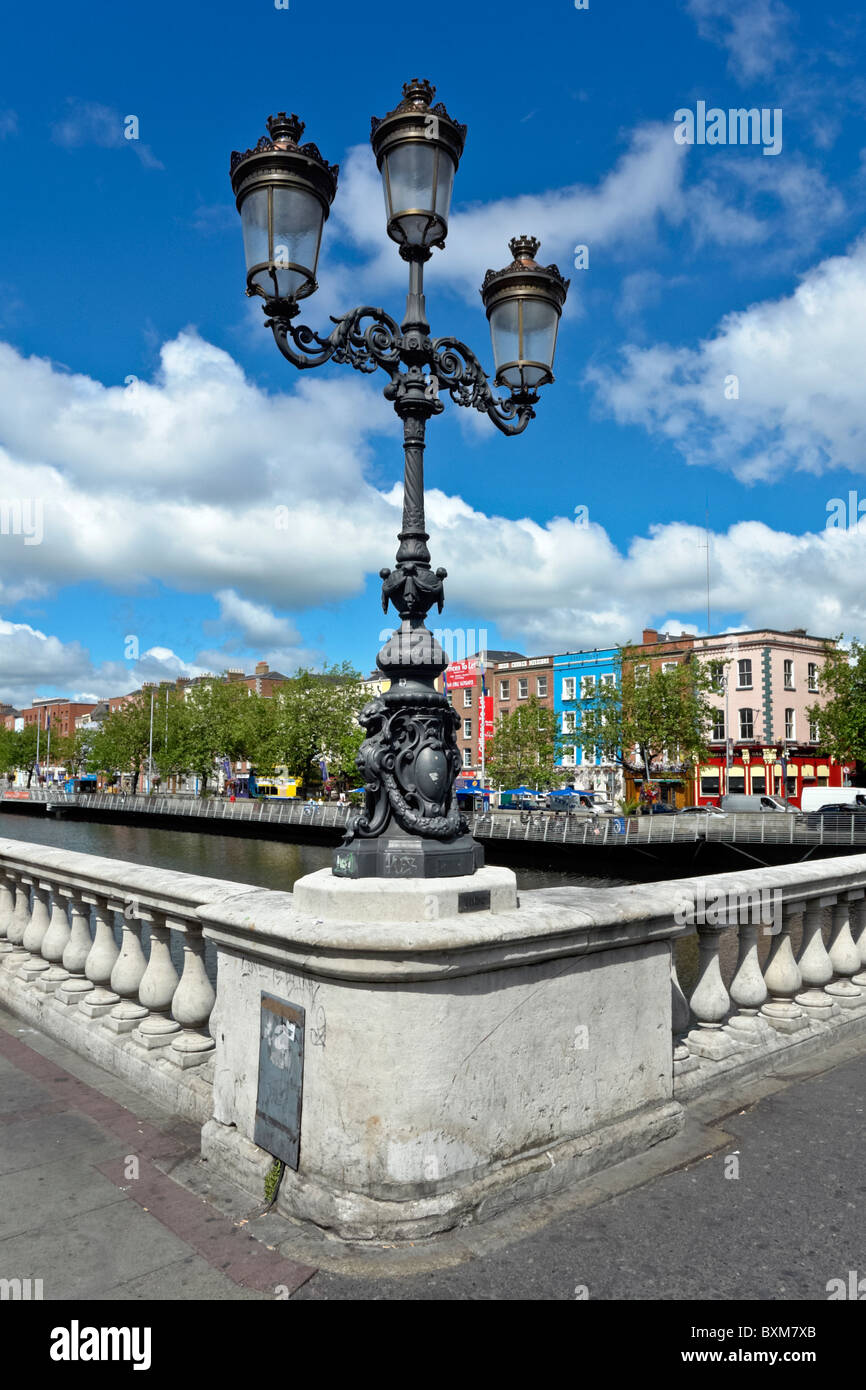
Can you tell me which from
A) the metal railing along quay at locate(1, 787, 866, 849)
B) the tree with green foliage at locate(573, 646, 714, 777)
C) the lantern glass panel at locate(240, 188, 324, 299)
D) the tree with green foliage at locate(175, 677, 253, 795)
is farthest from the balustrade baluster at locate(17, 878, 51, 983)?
the tree with green foliage at locate(175, 677, 253, 795)

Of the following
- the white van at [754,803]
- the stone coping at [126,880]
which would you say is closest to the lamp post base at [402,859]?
the stone coping at [126,880]

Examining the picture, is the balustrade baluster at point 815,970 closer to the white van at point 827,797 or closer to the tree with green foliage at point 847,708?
the tree with green foliage at point 847,708

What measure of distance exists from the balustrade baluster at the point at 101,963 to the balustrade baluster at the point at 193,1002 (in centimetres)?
75

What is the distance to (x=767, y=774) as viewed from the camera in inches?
2106

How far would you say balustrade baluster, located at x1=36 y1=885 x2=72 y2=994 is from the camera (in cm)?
540

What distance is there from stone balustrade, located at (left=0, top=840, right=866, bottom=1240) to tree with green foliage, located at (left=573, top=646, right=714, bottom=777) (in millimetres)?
42834

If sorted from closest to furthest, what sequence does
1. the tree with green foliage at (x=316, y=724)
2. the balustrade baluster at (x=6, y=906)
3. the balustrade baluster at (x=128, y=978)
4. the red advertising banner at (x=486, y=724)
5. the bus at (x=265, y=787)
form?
the balustrade baluster at (x=128, y=978) → the balustrade baluster at (x=6, y=906) → the red advertising banner at (x=486, y=724) → the tree with green foliage at (x=316, y=724) → the bus at (x=265, y=787)

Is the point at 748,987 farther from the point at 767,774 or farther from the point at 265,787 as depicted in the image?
the point at 265,787

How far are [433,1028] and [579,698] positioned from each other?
5623cm

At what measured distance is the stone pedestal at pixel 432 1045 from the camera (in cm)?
290

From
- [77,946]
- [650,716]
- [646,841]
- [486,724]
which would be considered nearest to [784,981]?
[77,946]

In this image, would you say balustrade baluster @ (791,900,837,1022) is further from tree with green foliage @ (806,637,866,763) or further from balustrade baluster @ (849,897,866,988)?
tree with green foliage @ (806,637,866,763)

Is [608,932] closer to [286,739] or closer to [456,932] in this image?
[456,932]

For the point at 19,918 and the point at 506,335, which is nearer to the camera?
the point at 506,335
